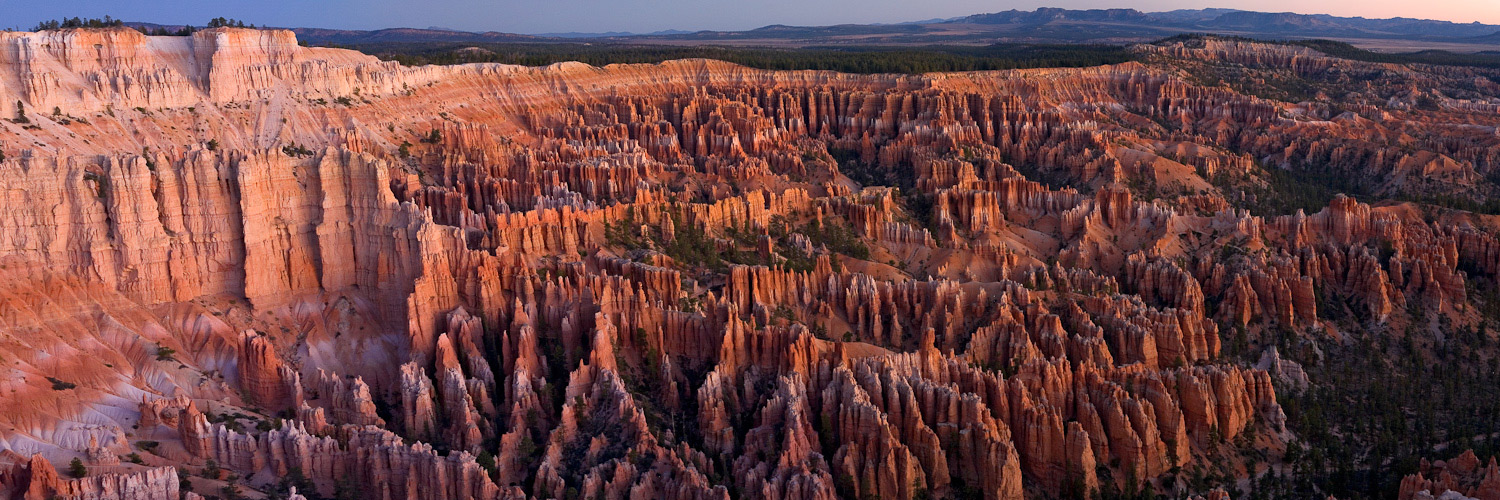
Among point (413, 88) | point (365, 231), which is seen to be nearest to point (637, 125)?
point (413, 88)

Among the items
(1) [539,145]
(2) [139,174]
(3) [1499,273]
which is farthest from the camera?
(1) [539,145]

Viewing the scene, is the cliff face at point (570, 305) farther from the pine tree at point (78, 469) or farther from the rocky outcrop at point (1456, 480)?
the rocky outcrop at point (1456, 480)

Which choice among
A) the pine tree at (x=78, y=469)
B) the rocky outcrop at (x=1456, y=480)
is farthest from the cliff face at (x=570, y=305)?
the rocky outcrop at (x=1456, y=480)

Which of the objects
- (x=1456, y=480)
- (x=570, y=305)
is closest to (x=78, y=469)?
(x=570, y=305)

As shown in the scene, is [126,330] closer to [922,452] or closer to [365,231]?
[365,231]

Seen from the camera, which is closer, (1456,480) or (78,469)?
(78,469)

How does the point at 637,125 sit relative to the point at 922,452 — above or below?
above

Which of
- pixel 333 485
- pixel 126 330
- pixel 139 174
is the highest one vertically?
pixel 139 174

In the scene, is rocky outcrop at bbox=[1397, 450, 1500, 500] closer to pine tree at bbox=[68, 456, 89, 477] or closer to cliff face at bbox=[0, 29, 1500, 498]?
cliff face at bbox=[0, 29, 1500, 498]

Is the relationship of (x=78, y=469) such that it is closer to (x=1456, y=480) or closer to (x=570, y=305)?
(x=570, y=305)
